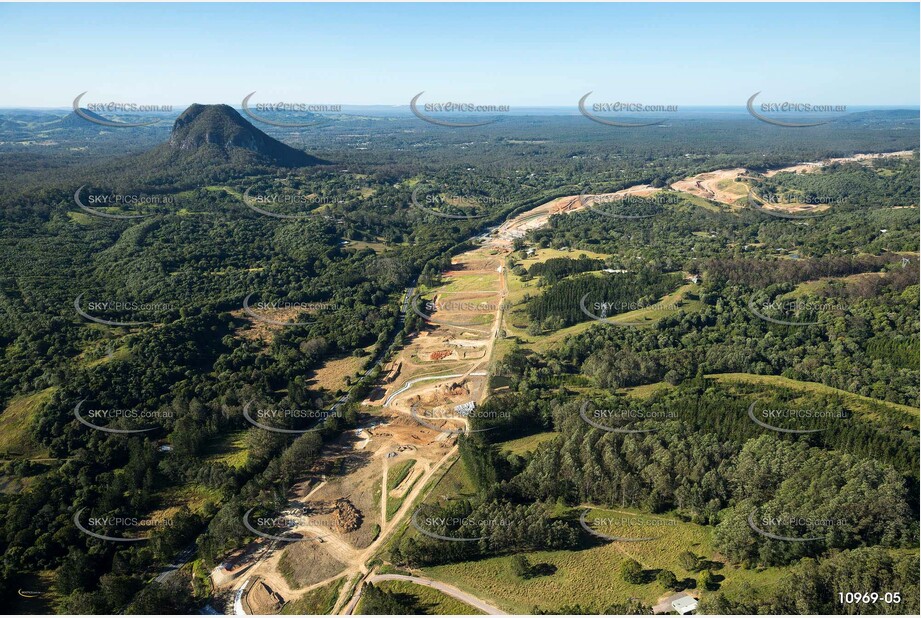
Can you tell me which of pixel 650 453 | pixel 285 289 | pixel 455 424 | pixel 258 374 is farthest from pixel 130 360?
pixel 650 453

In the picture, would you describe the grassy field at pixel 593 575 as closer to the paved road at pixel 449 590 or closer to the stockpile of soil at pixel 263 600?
the paved road at pixel 449 590

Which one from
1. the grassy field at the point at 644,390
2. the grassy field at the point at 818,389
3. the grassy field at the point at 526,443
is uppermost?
the grassy field at the point at 818,389

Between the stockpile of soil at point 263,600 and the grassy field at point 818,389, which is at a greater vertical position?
the grassy field at point 818,389

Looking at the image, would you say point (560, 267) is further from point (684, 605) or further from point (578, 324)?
point (684, 605)

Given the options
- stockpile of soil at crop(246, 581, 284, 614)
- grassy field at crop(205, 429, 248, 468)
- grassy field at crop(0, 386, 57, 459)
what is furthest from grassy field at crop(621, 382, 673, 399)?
grassy field at crop(0, 386, 57, 459)

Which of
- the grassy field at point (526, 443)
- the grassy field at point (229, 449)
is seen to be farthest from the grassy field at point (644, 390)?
the grassy field at point (229, 449)

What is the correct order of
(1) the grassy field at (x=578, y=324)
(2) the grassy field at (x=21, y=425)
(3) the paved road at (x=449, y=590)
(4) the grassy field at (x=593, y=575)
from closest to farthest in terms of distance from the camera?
1. (3) the paved road at (x=449, y=590)
2. (4) the grassy field at (x=593, y=575)
3. (2) the grassy field at (x=21, y=425)
4. (1) the grassy field at (x=578, y=324)

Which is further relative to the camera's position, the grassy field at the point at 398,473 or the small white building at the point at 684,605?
the grassy field at the point at 398,473
